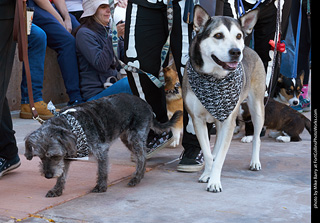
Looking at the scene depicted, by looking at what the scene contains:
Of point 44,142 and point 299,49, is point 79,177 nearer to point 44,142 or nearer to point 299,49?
point 44,142

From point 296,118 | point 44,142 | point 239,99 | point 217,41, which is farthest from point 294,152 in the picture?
point 44,142

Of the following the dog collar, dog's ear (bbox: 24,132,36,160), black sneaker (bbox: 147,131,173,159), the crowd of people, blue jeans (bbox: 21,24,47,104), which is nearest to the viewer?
dog's ear (bbox: 24,132,36,160)

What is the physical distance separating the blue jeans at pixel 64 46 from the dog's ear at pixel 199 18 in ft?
11.8

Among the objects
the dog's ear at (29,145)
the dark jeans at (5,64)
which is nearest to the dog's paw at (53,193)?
the dog's ear at (29,145)

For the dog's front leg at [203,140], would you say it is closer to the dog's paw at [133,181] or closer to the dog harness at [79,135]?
the dog's paw at [133,181]

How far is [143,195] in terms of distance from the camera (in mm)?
3441

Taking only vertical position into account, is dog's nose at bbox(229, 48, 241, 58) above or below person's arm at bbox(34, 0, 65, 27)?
below

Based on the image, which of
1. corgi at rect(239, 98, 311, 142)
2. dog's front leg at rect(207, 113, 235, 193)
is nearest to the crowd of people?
corgi at rect(239, 98, 311, 142)

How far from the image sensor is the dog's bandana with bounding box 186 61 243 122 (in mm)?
3658

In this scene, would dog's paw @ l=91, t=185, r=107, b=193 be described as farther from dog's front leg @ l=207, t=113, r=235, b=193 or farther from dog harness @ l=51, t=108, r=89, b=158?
dog's front leg @ l=207, t=113, r=235, b=193

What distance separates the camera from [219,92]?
368cm

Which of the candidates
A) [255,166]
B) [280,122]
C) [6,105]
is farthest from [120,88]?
[255,166]

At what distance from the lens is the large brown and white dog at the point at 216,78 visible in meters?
3.46

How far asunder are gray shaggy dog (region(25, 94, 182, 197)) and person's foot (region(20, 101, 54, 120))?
281 cm
